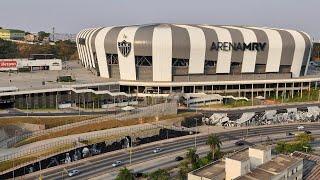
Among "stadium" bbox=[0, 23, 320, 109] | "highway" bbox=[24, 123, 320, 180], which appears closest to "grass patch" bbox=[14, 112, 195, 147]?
"highway" bbox=[24, 123, 320, 180]

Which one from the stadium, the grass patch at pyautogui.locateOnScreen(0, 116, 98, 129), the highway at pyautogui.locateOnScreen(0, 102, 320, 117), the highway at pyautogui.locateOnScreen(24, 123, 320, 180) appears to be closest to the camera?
the highway at pyautogui.locateOnScreen(24, 123, 320, 180)

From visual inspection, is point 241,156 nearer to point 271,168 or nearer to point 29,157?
point 271,168

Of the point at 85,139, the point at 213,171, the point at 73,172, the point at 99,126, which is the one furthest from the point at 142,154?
the point at 213,171

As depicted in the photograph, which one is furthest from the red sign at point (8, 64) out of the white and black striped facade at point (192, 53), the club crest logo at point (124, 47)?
the club crest logo at point (124, 47)

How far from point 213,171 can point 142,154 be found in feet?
83.5

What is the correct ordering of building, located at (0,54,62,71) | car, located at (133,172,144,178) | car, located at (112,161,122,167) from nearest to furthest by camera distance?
car, located at (133,172,144,178)
car, located at (112,161,122,167)
building, located at (0,54,62,71)

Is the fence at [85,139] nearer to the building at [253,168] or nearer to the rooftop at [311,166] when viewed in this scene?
the building at [253,168]

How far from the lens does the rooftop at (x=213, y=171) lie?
48531mm

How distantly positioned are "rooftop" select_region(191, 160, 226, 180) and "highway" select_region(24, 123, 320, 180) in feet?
58.5

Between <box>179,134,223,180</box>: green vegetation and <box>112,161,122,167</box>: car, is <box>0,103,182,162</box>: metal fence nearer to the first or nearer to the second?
<box>112,161,122,167</box>: car

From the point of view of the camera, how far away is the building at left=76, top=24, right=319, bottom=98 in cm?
11406

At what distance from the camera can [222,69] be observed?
120 metres

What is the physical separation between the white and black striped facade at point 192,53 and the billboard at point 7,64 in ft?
89.4

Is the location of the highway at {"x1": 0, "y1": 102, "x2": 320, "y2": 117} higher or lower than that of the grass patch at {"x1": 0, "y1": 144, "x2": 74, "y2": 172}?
higher
